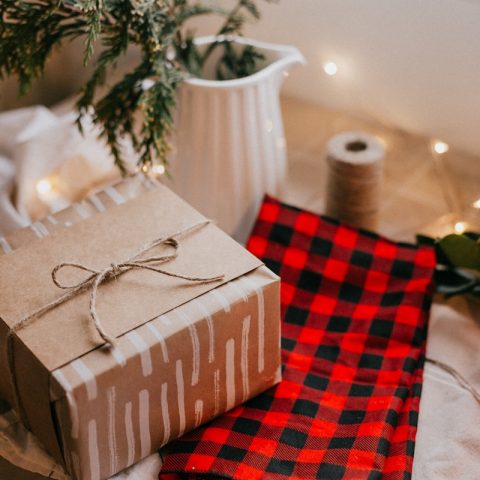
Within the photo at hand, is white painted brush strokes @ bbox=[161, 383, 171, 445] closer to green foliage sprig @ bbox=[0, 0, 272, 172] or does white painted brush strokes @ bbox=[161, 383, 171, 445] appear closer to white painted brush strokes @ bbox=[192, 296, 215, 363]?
white painted brush strokes @ bbox=[192, 296, 215, 363]

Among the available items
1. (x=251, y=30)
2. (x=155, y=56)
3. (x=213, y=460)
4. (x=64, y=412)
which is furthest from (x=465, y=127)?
(x=64, y=412)

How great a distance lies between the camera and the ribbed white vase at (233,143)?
1.19 metres

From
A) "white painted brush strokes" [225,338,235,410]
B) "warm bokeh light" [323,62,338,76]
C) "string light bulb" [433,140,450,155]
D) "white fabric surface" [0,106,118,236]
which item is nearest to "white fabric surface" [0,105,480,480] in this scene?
"white fabric surface" [0,106,118,236]

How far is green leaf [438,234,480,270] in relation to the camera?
1177 mm

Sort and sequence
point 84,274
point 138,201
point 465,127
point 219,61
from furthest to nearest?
point 465,127, point 219,61, point 138,201, point 84,274

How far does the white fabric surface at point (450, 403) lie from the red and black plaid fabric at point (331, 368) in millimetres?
20

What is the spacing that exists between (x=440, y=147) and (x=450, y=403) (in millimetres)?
505

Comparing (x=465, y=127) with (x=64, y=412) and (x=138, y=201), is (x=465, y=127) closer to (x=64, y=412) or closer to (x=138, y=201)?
(x=138, y=201)

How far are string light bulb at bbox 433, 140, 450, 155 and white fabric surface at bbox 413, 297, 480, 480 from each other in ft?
1.02

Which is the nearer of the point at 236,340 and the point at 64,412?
the point at 64,412

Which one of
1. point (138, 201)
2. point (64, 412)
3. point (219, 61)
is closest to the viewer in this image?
point (64, 412)

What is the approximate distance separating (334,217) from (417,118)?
29 cm

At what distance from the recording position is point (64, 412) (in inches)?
33.9

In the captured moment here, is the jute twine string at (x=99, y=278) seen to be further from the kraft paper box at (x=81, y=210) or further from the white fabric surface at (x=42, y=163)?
the white fabric surface at (x=42, y=163)
